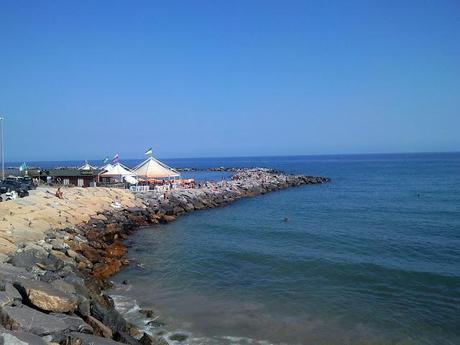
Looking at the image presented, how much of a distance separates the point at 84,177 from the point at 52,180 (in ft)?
11.1

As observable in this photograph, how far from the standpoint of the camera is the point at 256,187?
197 feet

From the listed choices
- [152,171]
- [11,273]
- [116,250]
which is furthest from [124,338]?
[152,171]

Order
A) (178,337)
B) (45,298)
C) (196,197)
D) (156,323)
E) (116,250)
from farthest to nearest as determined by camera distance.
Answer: (196,197)
(116,250)
(156,323)
(178,337)
(45,298)

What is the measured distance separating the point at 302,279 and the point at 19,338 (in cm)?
1340

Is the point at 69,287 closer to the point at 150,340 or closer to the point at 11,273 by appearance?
the point at 11,273

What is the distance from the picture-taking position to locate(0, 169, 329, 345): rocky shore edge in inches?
→ 390

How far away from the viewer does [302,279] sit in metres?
19.5

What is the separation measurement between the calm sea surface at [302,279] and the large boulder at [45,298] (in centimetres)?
376

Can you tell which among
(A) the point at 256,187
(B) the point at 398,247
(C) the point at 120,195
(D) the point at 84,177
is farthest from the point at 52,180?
Answer: (B) the point at 398,247

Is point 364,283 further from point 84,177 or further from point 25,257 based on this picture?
point 84,177

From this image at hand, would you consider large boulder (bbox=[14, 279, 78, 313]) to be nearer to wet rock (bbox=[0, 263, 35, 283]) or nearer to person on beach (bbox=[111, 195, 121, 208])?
wet rock (bbox=[0, 263, 35, 283])

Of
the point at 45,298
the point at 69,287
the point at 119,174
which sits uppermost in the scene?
the point at 119,174

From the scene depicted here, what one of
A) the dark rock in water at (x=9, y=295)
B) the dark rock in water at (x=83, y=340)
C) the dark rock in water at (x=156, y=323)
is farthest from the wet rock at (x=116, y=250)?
the dark rock in water at (x=83, y=340)

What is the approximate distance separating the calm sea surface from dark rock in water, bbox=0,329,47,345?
19.1 ft
